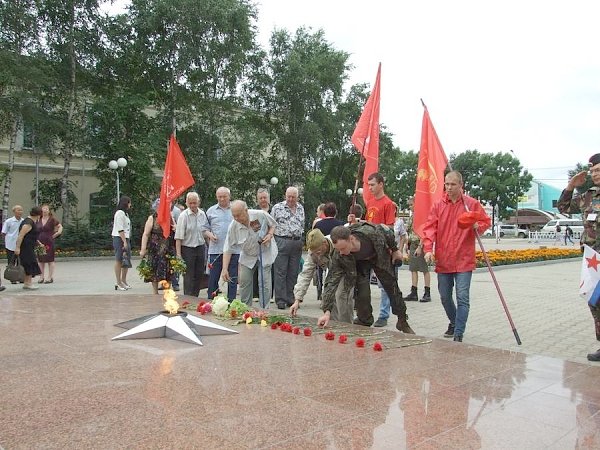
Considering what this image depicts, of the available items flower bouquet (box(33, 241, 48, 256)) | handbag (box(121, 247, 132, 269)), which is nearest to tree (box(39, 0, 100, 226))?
flower bouquet (box(33, 241, 48, 256))

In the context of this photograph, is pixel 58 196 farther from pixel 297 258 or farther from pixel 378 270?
pixel 378 270

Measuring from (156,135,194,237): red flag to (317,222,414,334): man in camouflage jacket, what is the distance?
3.92 meters

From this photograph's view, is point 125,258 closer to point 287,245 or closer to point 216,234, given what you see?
point 216,234

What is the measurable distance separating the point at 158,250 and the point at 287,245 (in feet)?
6.71

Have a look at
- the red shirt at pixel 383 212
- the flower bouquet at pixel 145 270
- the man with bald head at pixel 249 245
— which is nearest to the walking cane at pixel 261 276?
the man with bald head at pixel 249 245

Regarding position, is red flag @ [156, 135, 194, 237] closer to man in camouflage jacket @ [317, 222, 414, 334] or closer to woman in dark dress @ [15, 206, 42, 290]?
woman in dark dress @ [15, 206, 42, 290]

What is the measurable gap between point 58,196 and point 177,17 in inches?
395

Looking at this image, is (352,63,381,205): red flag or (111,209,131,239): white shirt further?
(111,209,131,239): white shirt

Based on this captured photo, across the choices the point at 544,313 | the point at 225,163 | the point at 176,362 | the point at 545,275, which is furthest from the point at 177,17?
the point at 176,362

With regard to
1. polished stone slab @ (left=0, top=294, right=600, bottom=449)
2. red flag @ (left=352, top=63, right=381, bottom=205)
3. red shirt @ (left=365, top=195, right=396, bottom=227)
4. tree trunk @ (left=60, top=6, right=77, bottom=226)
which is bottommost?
polished stone slab @ (left=0, top=294, right=600, bottom=449)

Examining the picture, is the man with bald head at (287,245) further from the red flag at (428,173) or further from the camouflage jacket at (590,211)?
the camouflage jacket at (590,211)

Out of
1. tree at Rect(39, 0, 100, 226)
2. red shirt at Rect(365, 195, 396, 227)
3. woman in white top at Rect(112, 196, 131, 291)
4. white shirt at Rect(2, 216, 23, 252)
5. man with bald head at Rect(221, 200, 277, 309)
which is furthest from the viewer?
tree at Rect(39, 0, 100, 226)

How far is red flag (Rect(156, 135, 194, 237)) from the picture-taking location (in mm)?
8516

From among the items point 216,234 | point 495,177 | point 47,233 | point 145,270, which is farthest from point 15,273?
point 495,177
